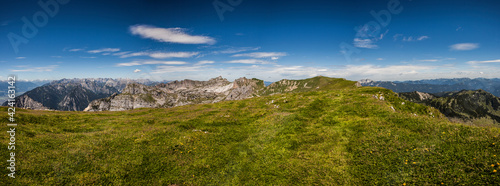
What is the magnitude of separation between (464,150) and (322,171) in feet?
27.6

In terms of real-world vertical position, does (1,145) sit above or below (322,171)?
above

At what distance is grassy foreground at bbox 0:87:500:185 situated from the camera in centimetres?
1140

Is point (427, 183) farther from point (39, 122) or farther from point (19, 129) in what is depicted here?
point (39, 122)

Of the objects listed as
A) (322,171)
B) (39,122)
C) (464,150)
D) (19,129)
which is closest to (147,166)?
(322,171)

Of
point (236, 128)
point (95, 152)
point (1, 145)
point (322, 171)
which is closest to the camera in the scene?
point (322, 171)

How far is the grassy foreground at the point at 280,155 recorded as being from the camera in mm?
11398

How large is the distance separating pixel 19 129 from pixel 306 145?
2976cm

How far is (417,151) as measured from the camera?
12.6 metres

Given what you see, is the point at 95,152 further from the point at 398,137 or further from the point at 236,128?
the point at 398,137

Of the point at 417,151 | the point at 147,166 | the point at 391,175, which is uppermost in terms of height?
the point at 417,151

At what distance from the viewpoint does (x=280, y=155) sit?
16.4 metres

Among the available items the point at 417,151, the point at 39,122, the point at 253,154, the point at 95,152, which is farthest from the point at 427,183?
the point at 39,122

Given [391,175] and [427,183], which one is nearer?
[427,183]

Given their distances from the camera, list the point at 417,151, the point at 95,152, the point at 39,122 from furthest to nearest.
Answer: the point at 39,122
the point at 95,152
the point at 417,151
